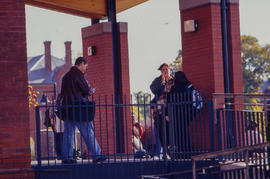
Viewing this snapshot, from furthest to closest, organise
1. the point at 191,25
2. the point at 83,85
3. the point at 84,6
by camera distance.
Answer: the point at 84,6 < the point at 191,25 < the point at 83,85

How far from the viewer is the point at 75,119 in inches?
456

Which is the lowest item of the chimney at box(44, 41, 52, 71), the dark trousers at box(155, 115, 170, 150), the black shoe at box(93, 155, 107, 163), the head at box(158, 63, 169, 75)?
the black shoe at box(93, 155, 107, 163)

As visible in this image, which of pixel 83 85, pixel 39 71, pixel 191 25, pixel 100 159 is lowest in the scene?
pixel 100 159

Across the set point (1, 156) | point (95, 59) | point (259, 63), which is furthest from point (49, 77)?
point (1, 156)

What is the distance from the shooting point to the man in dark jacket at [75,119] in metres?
11.5

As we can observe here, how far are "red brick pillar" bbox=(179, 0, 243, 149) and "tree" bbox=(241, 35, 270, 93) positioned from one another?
52.9m

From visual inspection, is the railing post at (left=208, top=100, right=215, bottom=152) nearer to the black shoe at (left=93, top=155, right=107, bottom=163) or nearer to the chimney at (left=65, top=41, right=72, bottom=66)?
the black shoe at (left=93, top=155, right=107, bottom=163)

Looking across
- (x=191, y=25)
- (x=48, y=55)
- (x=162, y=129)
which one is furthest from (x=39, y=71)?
(x=162, y=129)

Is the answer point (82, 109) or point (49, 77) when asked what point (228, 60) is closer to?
point (82, 109)

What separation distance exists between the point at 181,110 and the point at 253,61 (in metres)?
56.5

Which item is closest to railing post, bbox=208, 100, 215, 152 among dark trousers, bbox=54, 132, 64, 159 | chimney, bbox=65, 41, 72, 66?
dark trousers, bbox=54, 132, 64, 159

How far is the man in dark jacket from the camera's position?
11.5m

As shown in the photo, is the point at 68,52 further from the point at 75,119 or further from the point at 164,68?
the point at 75,119

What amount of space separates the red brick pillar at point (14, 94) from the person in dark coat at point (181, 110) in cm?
263
